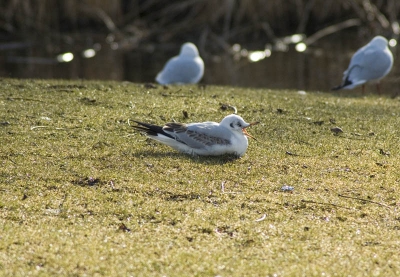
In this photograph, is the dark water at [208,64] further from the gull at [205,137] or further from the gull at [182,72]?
the gull at [205,137]

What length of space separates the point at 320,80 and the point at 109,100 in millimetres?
6307

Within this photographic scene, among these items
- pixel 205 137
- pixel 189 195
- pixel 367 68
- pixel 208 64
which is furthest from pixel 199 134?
pixel 208 64

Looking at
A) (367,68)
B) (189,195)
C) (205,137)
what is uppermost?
(367,68)

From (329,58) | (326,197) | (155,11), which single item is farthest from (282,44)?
(326,197)

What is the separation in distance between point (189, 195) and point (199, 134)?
96cm

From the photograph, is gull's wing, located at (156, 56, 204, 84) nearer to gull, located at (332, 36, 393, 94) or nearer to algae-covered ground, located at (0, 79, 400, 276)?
gull, located at (332, 36, 393, 94)

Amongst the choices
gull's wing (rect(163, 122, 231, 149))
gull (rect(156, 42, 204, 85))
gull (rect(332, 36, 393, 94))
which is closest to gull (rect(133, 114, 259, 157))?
gull's wing (rect(163, 122, 231, 149))

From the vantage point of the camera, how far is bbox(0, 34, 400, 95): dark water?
1292 cm

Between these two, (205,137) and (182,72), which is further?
(182,72)

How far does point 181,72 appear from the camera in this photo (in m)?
10.6

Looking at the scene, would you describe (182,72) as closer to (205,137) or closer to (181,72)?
(181,72)

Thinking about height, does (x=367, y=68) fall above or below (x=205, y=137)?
above

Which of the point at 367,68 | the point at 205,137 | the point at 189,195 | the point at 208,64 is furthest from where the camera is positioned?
the point at 208,64

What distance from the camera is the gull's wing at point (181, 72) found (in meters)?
10.6
